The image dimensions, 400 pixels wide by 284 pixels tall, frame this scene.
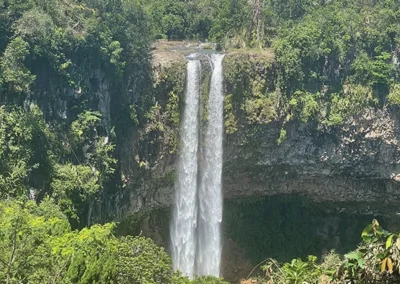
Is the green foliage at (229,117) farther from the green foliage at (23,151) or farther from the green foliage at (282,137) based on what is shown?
the green foliage at (23,151)

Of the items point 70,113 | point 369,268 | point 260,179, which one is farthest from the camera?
point 260,179

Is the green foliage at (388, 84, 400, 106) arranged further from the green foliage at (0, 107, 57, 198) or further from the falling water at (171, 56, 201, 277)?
the green foliage at (0, 107, 57, 198)

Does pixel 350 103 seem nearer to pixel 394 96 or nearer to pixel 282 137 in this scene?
pixel 394 96

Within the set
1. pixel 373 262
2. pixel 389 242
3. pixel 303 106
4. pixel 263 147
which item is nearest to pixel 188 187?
pixel 263 147

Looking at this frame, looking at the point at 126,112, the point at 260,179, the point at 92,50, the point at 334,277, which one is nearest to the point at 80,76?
the point at 92,50

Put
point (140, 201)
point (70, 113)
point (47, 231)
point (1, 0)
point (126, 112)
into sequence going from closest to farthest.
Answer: point (47, 231), point (1, 0), point (70, 113), point (126, 112), point (140, 201)

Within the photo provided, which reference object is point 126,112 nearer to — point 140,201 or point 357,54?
point 140,201

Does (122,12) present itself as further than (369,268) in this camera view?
Yes
